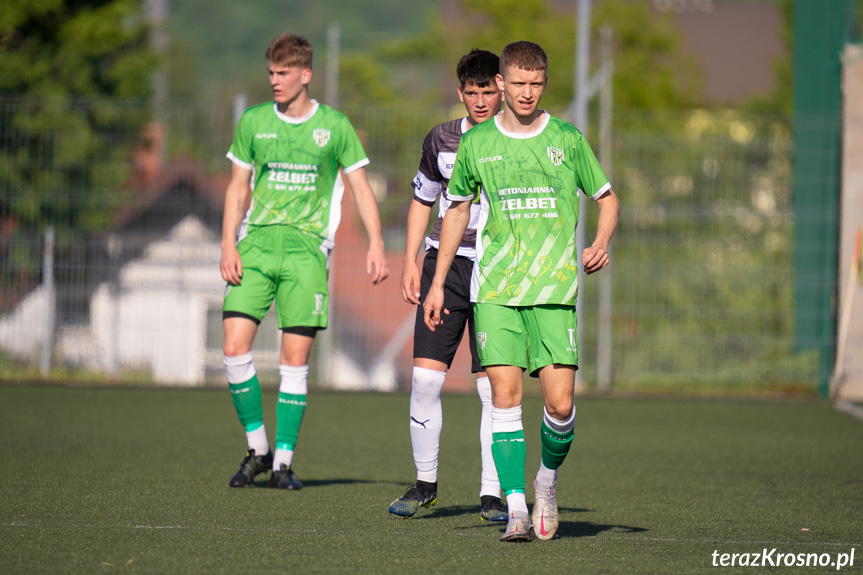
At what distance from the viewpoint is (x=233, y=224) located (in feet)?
19.7

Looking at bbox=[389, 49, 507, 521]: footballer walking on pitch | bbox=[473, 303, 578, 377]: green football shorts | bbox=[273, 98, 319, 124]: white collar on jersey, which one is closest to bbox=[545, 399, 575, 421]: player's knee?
bbox=[473, 303, 578, 377]: green football shorts

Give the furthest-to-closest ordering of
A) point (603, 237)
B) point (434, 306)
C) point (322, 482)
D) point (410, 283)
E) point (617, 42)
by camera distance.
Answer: point (617, 42) → point (322, 482) → point (410, 283) → point (434, 306) → point (603, 237)

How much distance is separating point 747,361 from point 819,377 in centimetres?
78

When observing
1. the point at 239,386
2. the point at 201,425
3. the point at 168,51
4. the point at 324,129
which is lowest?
the point at 201,425

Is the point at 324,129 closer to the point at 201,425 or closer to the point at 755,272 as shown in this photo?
the point at 201,425

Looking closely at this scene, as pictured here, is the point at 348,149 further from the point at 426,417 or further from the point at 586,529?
the point at 586,529

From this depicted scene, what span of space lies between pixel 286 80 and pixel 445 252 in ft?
5.89

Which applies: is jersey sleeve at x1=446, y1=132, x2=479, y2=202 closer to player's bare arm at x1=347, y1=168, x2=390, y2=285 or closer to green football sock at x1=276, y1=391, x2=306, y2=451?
player's bare arm at x1=347, y1=168, x2=390, y2=285

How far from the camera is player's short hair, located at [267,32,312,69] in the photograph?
19.5ft

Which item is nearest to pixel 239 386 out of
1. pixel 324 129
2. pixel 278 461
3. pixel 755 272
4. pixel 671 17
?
pixel 278 461

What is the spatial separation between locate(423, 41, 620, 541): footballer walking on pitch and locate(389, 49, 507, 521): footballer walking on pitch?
687 mm

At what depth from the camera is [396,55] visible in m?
42.7

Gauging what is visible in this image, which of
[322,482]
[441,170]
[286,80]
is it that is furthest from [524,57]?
[322,482]

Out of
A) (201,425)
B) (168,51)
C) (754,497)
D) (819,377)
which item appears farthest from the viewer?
(168,51)
